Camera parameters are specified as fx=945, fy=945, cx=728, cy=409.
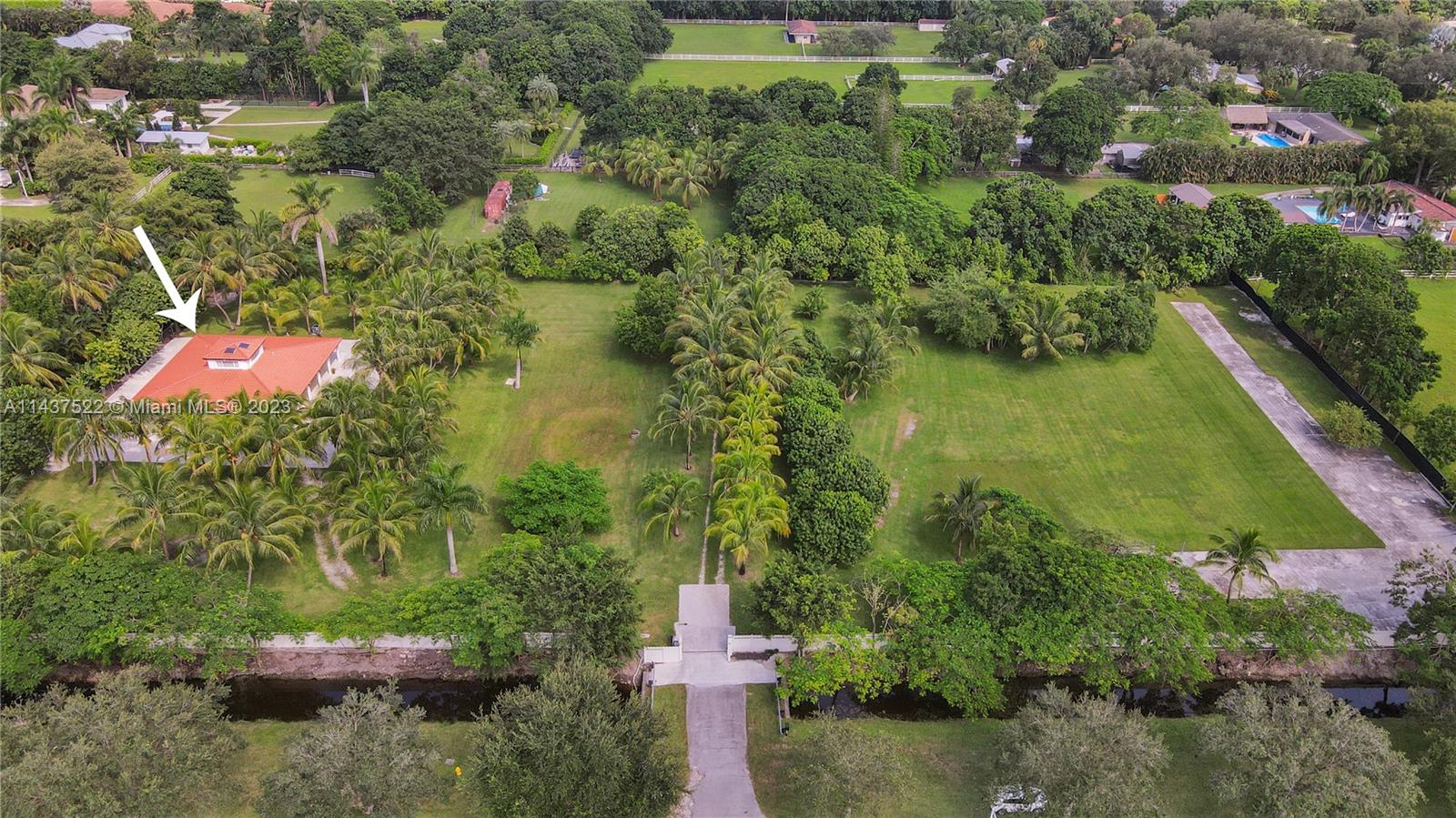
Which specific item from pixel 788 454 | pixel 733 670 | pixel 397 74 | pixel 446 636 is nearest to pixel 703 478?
pixel 788 454

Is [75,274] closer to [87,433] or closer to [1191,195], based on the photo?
[87,433]

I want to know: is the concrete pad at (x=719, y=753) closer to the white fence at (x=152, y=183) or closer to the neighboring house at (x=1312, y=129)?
the white fence at (x=152, y=183)

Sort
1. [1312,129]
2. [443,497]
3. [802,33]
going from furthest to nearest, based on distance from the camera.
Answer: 1. [802,33]
2. [1312,129]
3. [443,497]

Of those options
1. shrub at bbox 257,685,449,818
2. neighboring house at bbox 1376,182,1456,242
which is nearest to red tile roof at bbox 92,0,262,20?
shrub at bbox 257,685,449,818

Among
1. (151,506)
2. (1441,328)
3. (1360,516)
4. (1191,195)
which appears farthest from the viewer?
(1191,195)

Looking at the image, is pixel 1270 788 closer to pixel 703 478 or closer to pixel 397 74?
pixel 703 478

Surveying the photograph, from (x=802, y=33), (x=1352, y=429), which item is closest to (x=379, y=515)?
(x=1352, y=429)
